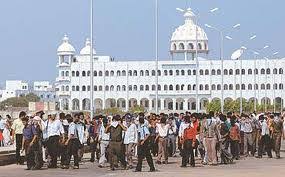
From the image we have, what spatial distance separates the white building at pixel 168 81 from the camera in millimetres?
143250

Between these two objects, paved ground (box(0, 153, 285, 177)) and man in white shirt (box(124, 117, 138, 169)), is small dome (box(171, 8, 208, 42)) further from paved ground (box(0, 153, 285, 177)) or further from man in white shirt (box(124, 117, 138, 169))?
man in white shirt (box(124, 117, 138, 169))

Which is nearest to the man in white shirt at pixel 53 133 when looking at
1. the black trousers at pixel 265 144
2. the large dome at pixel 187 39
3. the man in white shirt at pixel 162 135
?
the man in white shirt at pixel 162 135

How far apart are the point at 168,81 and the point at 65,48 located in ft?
72.7

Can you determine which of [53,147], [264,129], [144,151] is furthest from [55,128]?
[264,129]

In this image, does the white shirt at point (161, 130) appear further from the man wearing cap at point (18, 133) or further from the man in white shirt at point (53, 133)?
the man wearing cap at point (18, 133)

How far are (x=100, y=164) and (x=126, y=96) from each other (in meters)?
125

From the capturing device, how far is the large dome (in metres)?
155

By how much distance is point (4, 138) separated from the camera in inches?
1262

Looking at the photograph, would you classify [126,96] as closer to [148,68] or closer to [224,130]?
[148,68]

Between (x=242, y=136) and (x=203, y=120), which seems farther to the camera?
(x=242, y=136)

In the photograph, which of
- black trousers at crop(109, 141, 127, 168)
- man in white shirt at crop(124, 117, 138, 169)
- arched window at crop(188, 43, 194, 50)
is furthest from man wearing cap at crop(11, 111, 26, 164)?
arched window at crop(188, 43, 194, 50)

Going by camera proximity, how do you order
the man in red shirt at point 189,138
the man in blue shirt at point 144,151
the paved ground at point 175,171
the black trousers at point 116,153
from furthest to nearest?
1. the man in red shirt at point 189,138
2. the black trousers at point 116,153
3. the man in blue shirt at point 144,151
4. the paved ground at point 175,171

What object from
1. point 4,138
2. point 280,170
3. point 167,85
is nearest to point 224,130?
point 280,170

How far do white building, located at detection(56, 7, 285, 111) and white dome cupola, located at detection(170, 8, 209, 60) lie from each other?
0.58 feet
